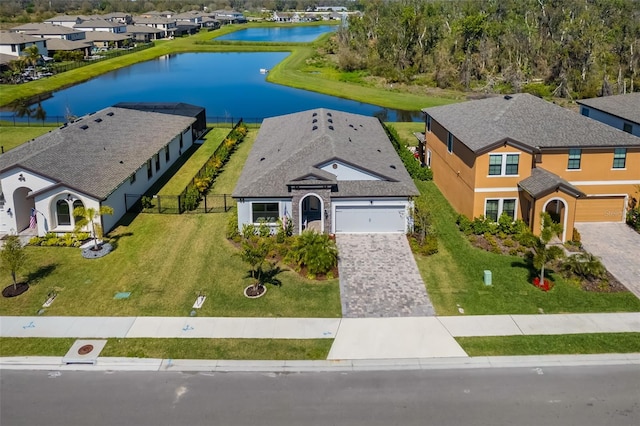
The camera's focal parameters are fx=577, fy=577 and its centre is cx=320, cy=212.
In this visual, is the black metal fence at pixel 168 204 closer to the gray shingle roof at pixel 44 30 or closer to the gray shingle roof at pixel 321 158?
the gray shingle roof at pixel 321 158

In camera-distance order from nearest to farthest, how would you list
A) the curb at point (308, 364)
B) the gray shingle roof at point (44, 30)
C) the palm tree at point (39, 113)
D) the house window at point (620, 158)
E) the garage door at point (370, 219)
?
the curb at point (308, 364)
the garage door at point (370, 219)
the house window at point (620, 158)
the palm tree at point (39, 113)
the gray shingle roof at point (44, 30)

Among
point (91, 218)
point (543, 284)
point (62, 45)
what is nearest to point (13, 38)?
point (62, 45)

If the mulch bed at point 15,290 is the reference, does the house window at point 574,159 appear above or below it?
above

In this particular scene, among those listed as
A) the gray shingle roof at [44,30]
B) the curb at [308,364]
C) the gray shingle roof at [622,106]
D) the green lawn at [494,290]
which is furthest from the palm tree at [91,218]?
the gray shingle roof at [44,30]

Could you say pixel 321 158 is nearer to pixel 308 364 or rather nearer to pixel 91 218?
pixel 91 218

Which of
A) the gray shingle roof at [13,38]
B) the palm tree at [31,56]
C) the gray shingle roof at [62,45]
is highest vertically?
the gray shingle roof at [13,38]

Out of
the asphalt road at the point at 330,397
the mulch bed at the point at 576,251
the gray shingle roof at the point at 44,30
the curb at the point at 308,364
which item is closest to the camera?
the asphalt road at the point at 330,397

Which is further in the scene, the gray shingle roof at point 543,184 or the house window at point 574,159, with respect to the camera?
the house window at point 574,159

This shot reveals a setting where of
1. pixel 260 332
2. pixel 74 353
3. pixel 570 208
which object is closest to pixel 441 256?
pixel 570 208
